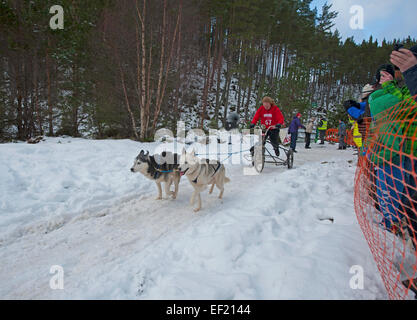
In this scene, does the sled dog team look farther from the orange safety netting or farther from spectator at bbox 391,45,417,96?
spectator at bbox 391,45,417,96

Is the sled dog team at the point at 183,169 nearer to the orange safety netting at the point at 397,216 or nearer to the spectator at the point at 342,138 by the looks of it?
the orange safety netting at the point at 397,216

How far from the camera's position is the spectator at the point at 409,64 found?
2.02 m

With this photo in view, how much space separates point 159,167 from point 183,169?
82 cm

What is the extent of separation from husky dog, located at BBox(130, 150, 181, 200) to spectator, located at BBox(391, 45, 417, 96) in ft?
11.9

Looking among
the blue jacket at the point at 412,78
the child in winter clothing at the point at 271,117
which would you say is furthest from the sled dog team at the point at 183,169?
the child in winter clothing at the point at 271,117

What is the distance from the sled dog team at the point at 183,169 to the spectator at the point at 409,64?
3011 millimetres

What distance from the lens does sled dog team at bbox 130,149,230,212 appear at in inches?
159

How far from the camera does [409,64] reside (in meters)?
2.05

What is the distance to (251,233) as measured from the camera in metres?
3.00

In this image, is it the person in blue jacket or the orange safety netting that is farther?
the person in blue jacket

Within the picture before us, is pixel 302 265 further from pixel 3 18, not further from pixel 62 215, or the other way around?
pixel 3 18

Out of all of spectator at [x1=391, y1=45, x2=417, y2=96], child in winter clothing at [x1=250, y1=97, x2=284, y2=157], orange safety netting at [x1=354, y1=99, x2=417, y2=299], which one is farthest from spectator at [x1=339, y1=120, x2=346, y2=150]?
spectator at [x1=391, y1=45, x2=417, y2=96]

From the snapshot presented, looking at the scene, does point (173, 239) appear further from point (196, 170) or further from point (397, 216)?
point (397, 216)

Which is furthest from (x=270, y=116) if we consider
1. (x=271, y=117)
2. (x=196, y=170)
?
(x=196, y=170)
